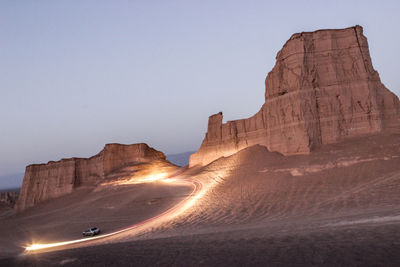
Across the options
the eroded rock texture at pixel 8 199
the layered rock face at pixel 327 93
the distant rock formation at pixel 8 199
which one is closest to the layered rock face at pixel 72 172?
the distant rock formation at pixel 8 199

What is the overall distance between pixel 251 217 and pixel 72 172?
128 ft

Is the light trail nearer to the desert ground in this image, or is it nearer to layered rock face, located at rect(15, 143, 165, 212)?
the desert ground

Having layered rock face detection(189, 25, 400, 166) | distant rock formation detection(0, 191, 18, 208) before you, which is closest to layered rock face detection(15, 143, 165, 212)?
distant rock formation detection(0, 191, 18, 208)

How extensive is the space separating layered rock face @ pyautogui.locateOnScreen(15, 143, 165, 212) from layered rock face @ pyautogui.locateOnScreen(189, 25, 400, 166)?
3104 cm

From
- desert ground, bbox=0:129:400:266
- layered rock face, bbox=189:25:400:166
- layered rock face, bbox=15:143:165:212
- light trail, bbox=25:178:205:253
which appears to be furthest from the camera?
layered rock face, bbox=15:143:165:212

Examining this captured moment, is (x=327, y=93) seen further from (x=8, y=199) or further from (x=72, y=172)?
(x=8, y=199)

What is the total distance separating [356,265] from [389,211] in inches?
307

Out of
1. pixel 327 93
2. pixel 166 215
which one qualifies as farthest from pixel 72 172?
pixel 327 93

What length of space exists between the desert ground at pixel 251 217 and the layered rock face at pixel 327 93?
4.26ft

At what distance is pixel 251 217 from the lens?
57.7ft

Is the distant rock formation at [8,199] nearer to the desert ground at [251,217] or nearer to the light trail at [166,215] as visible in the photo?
the desert ground at [251,217]

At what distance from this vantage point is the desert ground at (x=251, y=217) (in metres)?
8.37

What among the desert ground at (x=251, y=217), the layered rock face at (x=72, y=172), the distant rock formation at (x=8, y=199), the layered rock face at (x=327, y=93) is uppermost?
the layered rock face at (x=327, y=93)

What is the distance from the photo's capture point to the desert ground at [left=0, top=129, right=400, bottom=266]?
837 centimetres
